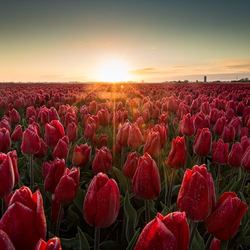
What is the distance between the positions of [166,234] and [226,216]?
2.48 feet

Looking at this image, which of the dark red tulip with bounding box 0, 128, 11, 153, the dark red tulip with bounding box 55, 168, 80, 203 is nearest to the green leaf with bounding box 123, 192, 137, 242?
the dark red tulip with bounding box 55, 168, 80, 203

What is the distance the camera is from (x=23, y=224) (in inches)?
53.2

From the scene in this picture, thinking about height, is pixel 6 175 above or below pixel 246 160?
above

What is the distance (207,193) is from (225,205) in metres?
0.10

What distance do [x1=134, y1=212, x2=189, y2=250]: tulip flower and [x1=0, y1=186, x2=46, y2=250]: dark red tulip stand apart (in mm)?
351

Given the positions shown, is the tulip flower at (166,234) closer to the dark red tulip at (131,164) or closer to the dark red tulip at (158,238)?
the dark red tulip at (158,238)

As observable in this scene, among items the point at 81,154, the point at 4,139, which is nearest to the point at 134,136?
the point at 81,154

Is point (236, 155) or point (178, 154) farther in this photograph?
point (236, 155)

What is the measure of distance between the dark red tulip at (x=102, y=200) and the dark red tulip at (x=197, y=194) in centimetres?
34

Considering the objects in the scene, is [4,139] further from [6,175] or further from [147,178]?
[147,178]

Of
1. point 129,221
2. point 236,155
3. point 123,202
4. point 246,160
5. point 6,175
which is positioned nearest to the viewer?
point 6,175

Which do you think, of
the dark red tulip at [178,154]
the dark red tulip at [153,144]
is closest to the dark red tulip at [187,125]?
the dark red tulip at [153,144]

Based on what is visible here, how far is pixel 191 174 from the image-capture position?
197 centimetres

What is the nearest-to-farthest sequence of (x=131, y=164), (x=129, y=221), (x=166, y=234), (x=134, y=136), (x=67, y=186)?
(x=166, y=234), (x=67, y=186), (x=129, y=221), (x=131, y=164), (x=134, y=136)
